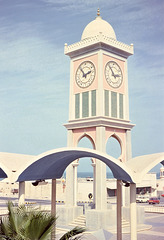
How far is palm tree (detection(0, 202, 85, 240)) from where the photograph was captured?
877 cm

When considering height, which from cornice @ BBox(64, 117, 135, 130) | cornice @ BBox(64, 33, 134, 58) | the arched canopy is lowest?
the arched canopy

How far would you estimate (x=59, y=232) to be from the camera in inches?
996

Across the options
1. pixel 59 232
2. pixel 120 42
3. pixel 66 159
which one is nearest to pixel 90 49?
pixel 120 42

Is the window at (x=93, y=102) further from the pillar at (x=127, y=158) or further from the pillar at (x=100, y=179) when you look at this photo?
the pillar at (x=127, y=158)

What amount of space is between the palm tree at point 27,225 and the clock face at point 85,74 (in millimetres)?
21147

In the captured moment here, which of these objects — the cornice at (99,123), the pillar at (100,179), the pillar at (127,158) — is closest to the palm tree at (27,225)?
the pillar at (100,179)

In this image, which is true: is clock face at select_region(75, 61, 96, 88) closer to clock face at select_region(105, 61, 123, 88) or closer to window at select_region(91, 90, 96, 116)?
window at select_region(91, 90, 96, 116)

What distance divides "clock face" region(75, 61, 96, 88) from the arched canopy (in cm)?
1160

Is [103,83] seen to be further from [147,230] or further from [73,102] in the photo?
[147,230]

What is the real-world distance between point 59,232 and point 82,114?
1098 cm

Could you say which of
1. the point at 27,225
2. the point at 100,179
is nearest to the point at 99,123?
the point at 100,179

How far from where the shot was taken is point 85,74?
99.9 ft

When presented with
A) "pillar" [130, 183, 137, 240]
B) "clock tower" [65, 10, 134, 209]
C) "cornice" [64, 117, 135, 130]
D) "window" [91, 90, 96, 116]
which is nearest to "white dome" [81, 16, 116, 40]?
"clock tower" [65, 10, 134, 209]

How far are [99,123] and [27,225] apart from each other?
19.6 meters
